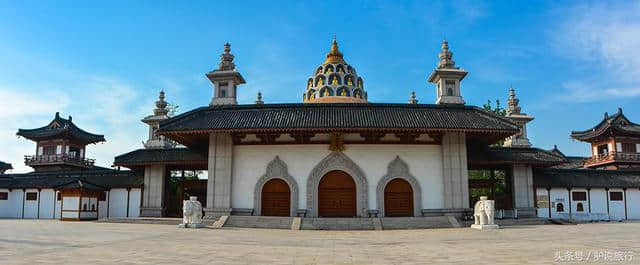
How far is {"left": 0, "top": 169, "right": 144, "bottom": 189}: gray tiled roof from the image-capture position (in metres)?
34.0

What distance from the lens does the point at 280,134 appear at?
26359mm

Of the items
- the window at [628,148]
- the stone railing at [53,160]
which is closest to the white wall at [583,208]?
the window at [628,148]

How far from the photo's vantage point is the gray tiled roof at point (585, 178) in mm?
31844

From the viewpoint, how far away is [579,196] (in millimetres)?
32781

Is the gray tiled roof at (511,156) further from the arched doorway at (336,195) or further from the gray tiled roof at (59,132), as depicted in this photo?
the gray tiled roof at (59,132)

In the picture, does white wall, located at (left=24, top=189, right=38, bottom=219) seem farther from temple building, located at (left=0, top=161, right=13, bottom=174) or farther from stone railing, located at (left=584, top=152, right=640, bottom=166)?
stone railing, located at (left=584, top=152, right=640, bottom=166)

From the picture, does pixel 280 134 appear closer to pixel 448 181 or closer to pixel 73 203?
pixel 448 181

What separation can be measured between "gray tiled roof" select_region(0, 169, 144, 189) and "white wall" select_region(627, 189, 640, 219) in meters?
32.9

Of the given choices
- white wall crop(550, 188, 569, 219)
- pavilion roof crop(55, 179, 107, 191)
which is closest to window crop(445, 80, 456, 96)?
white wall crop(550, 188, 569, 219)

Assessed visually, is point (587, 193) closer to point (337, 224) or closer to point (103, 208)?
point (337, 224)

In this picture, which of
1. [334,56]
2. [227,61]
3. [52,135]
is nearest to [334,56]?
[334,56]

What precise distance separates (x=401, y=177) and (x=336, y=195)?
3510mm

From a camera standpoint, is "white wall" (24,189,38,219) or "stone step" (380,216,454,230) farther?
"white wall" (24,189,38,219)

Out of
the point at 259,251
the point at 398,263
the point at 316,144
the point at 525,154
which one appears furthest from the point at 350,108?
the point at 398,263
